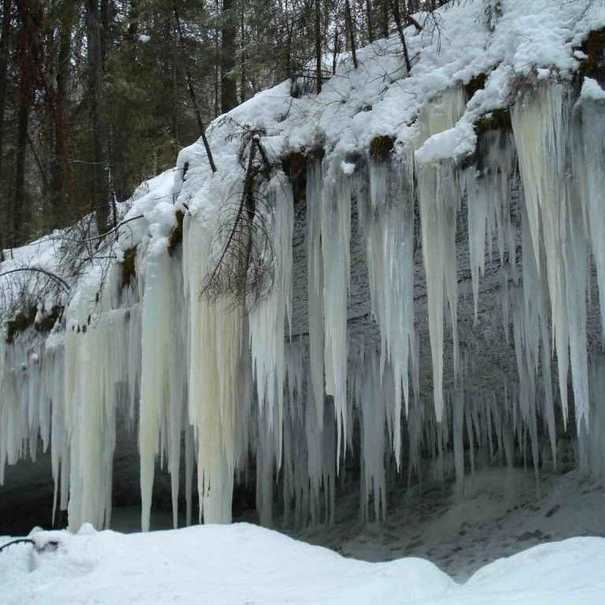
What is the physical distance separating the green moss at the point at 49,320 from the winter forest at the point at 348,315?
0.09 ft

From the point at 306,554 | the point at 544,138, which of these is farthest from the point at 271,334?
the point at 544,138

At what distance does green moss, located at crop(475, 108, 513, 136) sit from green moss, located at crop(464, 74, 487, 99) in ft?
0.70

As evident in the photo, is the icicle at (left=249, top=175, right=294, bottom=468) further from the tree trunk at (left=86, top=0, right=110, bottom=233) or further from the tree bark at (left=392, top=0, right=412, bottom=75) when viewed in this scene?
the tree trunk at (left=86, top=0, right=110, bottom=233)

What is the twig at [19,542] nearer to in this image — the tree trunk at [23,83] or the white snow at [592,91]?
the white snow at [592,91]

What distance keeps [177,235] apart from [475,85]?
229cm

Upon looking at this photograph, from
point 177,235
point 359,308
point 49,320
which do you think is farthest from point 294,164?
point 49,320

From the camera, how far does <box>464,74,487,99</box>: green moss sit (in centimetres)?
449

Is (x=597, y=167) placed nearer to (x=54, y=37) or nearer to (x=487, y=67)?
(x=487, y=67)

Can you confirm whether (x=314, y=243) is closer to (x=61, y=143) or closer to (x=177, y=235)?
(x=177, y=235)

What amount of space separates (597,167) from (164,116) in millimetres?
9544

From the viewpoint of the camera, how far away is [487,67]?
4480 mm

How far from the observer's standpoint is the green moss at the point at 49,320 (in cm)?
721

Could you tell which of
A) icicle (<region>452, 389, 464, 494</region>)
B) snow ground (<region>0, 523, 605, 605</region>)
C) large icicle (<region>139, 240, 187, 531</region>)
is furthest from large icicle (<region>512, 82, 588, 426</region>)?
icicle (<region>452, 389, 464, 494</region>)

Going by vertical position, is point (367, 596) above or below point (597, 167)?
below
